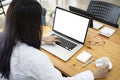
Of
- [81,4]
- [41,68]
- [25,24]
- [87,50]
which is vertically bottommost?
[81,4]

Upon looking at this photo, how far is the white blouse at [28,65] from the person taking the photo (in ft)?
3.11

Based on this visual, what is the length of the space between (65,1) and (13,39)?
135 inches

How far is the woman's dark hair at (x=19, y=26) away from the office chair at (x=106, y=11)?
4.07 feet

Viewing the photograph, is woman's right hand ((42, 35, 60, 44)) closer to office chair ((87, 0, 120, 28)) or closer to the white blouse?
the white blouse

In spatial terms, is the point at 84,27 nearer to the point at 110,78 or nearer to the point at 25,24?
the point at 110,78

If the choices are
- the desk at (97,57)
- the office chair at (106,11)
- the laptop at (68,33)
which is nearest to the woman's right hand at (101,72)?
the desk at (97,57)

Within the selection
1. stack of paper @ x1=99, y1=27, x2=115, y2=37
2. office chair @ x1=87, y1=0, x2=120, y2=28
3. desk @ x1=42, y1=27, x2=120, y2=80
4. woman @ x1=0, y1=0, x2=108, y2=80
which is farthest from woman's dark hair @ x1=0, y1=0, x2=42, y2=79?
office chair @ x1=87, y1=0, x2=120, y2=28

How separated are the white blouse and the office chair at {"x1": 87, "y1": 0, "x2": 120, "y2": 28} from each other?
1247 mm

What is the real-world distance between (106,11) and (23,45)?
1438mm

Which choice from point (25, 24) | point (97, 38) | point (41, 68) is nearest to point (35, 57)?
point (41, 68)

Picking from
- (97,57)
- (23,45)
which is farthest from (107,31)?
(23,45)

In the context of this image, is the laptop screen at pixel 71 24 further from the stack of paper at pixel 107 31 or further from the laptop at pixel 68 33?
the stack of paper at pixel 107 31

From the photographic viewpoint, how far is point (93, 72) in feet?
3.93

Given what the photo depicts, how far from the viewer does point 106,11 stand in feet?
6.93
